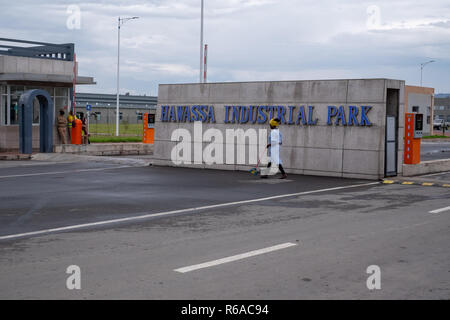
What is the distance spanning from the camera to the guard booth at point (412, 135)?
18516 mm

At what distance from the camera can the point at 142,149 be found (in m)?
31.1

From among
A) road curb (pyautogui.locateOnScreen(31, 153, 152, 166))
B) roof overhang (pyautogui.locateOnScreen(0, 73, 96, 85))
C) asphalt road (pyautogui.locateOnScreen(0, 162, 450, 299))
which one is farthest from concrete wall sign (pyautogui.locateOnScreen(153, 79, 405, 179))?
roof overhang (pyautogui.locateOnScreen(0, 73, 96, 85))

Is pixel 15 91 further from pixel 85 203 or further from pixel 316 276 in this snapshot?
pixel 316 276

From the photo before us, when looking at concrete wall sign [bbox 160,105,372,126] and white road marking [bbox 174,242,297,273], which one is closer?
white road marking [bbox 174,242,297,273]

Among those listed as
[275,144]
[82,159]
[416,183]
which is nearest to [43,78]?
[82,159]

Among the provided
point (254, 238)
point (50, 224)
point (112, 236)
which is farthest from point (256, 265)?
point (50, 224)

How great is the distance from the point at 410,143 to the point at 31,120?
52.1 feet

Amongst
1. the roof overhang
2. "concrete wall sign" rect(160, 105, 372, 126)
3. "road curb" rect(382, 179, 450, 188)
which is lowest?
Answer: "road curb" rect(382, 179, 450, 188)

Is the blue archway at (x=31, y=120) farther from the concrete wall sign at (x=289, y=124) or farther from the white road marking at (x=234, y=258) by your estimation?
the white road marking at (x=234, y=258)

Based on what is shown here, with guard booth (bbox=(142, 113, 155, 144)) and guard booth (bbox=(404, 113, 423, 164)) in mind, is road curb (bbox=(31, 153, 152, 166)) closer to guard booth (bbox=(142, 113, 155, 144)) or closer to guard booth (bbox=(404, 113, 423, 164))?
guard booth (bbox=(142, 113, 155, 144))

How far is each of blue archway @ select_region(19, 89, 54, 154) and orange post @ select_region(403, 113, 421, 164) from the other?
50.4ft

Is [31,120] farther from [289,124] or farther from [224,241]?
[224,241]

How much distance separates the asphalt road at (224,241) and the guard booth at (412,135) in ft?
10.3

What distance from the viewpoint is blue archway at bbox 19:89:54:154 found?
26016 millimetres
